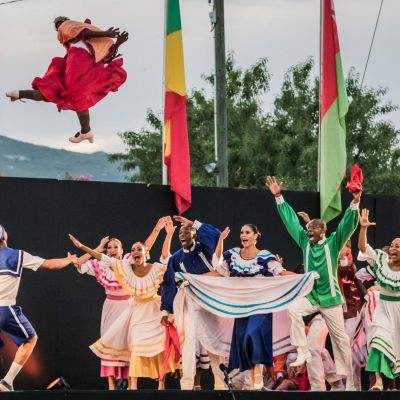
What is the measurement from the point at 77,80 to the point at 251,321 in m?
3.62

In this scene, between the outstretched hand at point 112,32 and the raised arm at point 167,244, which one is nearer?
the raised arm at point 167,244

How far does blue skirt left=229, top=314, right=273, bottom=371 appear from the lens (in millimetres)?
15344

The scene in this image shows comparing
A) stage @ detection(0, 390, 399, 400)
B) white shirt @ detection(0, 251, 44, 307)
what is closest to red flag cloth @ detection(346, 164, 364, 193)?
stage @ detection(0, 390, 399, 400)

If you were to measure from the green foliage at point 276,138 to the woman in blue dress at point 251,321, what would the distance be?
1738 centimetres

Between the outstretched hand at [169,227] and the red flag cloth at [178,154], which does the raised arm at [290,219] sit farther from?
the red flag cloth at [178,154]

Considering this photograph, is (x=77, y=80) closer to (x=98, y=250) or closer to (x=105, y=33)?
(x=105, y=33)

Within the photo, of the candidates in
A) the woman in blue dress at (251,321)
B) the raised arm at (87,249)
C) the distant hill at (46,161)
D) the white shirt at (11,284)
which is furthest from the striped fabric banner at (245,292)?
the distant hill at (46,161)

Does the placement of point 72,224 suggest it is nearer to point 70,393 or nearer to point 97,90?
point 97,90

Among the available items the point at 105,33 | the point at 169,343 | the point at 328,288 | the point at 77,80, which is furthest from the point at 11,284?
the point at 105,33

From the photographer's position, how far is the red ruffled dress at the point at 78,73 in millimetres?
17188

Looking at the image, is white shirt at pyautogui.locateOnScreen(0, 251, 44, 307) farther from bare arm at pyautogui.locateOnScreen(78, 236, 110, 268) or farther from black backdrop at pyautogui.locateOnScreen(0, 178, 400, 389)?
black backdrop at pyautogui.locateOnScreen(0, 178, 400, 389)

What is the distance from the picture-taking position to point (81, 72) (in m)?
17.3

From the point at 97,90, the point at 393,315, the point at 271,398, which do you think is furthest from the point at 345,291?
the point at 97,90

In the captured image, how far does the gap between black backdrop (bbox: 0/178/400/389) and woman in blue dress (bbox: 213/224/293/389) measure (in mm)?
1947
